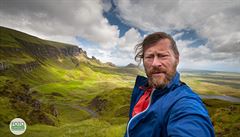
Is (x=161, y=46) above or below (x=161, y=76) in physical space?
above

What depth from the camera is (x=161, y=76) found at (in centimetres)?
391

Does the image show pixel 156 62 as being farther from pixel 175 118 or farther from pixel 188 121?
pixel 188 121

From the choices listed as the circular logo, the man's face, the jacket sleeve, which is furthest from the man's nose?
the circular logo

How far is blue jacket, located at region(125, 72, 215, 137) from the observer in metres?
A: 2.48

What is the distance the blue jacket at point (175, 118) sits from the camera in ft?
8.14

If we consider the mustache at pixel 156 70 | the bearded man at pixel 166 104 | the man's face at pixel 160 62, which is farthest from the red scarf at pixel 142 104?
the mustache at pixel 156 70

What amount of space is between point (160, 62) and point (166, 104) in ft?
4.19

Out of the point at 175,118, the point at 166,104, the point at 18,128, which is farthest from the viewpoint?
the point at 18,128

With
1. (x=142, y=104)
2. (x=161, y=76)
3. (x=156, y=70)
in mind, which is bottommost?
(x=142, y=104)

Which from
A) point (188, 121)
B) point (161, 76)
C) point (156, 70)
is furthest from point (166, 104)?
point (156, 70)

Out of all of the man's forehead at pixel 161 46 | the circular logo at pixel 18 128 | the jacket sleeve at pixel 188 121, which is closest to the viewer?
the jacket sleeve at pixel 188 121

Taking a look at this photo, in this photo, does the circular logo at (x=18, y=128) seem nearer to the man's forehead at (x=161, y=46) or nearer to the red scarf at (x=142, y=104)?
the red scarf at (x=142, y=104)

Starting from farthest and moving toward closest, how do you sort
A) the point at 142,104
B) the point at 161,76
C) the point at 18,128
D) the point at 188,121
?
the point at 18,128 < the point at 142,104 < the point at 161,76 < the point at 188,121

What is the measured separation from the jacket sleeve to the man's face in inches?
41.4
